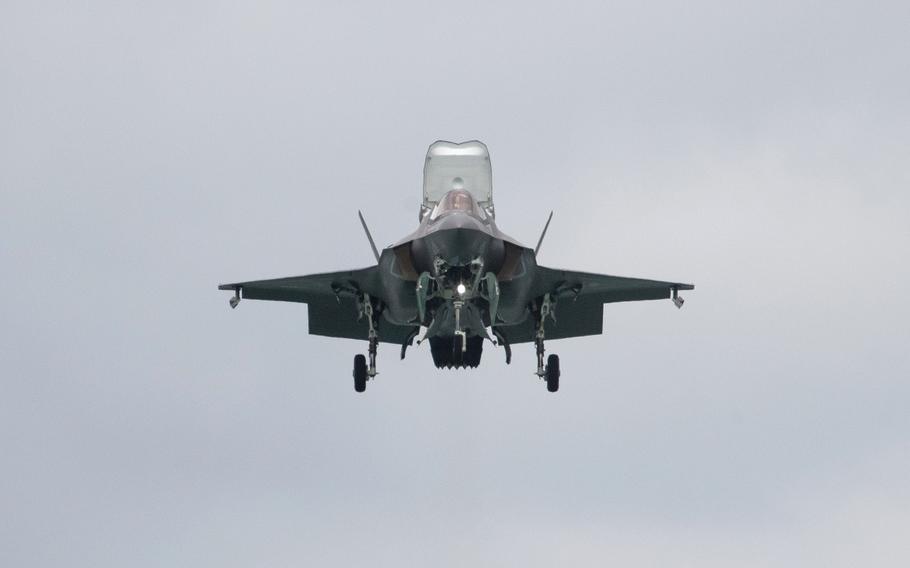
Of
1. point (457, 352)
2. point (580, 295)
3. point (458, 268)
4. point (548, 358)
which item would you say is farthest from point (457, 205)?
point (580, 295)

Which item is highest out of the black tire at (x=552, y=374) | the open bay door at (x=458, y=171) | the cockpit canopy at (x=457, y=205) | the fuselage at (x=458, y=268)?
the open bay door at (x=458, y=171)

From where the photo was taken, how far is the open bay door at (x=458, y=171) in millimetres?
54594

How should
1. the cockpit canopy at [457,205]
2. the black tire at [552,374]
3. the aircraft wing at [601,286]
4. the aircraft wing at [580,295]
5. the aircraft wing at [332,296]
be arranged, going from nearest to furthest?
the cockpit canopy at [457,205], the aircraft wing at [601,286], the aircraft wing at [580,295], the aircraft wing at [332,296], the black tire at [552,374]

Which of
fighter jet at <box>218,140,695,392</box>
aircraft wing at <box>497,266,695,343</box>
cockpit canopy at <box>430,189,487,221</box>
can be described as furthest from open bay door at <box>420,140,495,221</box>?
cockpit canopy at <box>430,189,487,221</box>

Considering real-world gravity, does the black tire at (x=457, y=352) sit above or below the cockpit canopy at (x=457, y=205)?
below

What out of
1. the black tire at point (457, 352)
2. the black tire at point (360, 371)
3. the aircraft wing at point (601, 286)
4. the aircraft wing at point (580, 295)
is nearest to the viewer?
the black tire at point (457, 352)

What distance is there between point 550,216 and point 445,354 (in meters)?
4.86

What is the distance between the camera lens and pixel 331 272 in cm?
5025

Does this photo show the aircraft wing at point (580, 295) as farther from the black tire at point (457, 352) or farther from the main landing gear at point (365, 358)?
the main landing gear at point (365, 358)

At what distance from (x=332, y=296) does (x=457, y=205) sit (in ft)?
22.5

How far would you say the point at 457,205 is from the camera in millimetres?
47188

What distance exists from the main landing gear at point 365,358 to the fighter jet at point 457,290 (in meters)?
0.03

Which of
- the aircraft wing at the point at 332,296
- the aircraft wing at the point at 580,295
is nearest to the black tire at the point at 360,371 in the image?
the aircraft wing at the point at 332,296

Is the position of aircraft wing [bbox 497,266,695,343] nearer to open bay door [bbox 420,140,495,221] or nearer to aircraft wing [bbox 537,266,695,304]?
aircraft wing [bbox 537,266,695,304]
